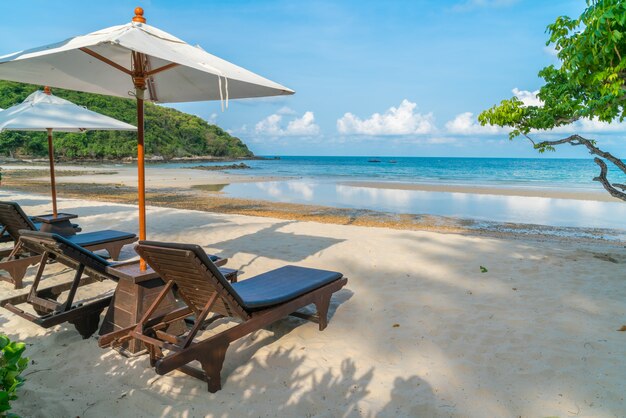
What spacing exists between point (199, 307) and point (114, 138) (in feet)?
211

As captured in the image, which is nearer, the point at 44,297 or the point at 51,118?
the point at 44,297

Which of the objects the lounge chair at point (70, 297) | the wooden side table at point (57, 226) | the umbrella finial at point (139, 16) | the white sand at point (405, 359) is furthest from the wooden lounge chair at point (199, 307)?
the wooden side table at point (57, 226)

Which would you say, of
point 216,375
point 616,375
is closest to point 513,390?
point 616,375

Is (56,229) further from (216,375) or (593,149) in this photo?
(593,149)

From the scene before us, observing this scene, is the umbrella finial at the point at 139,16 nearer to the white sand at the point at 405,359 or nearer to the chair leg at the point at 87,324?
the chair leg at the point at 87,324

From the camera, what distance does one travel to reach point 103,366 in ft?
10.4

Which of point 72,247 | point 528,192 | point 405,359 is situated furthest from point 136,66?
point 528,192

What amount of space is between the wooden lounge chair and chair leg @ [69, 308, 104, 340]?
19.8 inches

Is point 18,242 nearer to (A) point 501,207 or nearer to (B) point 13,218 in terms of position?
(B) point 13,218

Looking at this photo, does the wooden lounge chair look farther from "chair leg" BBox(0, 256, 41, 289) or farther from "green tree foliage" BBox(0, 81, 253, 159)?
"green tree foliage" BBox(0, 81, 253, 159)

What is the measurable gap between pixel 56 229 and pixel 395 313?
538 centimetres

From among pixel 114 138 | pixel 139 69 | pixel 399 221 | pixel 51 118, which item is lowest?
pixel 399 221

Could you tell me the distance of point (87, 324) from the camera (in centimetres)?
354

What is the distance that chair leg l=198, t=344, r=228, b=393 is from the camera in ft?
9.13
